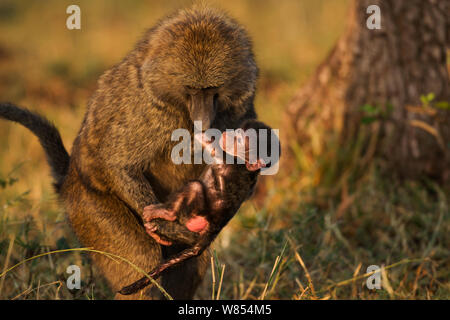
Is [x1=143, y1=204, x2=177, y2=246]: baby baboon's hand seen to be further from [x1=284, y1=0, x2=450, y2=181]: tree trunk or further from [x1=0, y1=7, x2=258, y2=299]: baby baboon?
[x1=284, y1=0, x2=450, y2=181]: tree trunk

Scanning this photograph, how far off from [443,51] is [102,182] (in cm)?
296

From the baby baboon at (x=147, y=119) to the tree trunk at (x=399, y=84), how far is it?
191cm

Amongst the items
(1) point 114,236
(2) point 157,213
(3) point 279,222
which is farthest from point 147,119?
(3) point 279,222

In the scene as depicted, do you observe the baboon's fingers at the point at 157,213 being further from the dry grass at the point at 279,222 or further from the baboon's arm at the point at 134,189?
the dry grass at the point at 279,222

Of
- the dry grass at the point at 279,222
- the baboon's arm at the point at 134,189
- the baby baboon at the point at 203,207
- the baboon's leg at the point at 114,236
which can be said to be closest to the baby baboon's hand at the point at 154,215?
the baby baboon at the point at 203,207

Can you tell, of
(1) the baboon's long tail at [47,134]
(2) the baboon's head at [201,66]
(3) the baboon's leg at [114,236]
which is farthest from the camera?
(1) the baboon's long tail at [47,134]

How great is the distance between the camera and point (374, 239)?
412 centimetres

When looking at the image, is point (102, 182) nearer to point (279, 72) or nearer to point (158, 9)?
point (279, 72)

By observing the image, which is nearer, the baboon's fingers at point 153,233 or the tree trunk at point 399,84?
the baboon's fingers at point 153,233

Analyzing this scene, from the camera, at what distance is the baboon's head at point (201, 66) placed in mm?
2637

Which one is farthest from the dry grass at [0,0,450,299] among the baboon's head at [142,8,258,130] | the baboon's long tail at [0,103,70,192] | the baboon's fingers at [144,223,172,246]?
the baboon's head at [142,8,258,130]

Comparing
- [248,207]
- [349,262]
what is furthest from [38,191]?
[349,262]

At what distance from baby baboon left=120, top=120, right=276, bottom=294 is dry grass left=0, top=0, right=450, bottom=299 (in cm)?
21

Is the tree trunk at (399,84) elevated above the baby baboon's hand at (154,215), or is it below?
above
